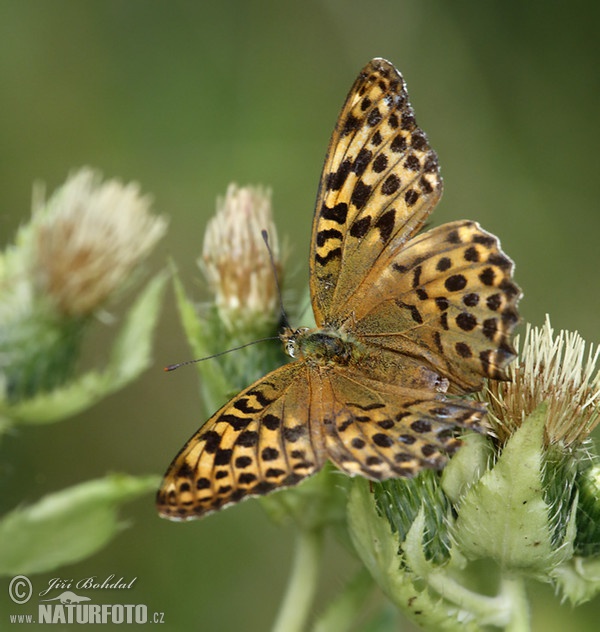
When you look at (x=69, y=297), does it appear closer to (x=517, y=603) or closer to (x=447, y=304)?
(x=447, y=304)

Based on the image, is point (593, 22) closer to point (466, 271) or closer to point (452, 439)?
point (466, 271)

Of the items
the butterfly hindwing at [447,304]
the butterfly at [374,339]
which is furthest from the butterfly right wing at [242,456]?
the butterfly hindwing at [447,304]

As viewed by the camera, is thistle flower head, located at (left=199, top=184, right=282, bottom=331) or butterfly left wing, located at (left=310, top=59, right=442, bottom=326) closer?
butterfly left wing, located at (left=310, top=59, right=442, bottom=326)

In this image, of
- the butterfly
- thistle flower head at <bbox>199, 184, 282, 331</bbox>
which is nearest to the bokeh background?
thistle flower head at <bbox>199, 184, 282, 331</bbox>

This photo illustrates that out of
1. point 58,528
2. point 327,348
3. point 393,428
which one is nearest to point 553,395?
point 393,428

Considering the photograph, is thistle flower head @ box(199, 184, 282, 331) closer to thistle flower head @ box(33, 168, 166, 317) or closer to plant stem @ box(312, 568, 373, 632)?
thistle flower head @ box(33, 168, 166, 317)

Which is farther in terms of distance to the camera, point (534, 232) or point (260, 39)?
point (260, 39)

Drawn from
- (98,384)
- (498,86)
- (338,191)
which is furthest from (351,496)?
(498,86)
